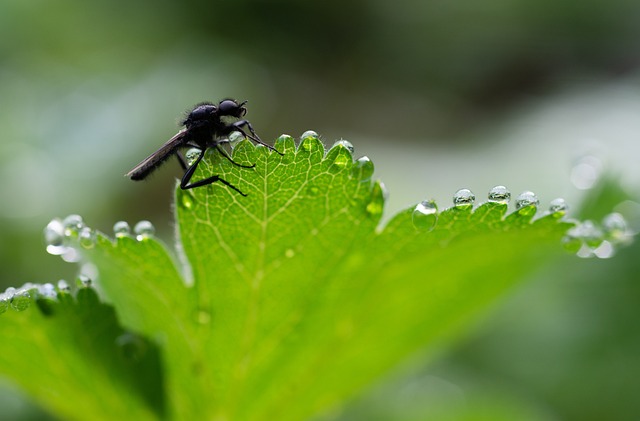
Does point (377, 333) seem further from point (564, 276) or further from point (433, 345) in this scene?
point (564, 276)

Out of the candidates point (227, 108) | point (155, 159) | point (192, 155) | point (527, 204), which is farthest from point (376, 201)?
point (155, 159)

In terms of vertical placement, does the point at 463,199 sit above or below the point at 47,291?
above

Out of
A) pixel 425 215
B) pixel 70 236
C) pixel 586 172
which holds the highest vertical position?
pixel 586 172

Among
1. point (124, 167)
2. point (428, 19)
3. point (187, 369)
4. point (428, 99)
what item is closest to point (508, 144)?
point (428, 99)

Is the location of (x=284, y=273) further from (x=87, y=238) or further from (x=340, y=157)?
(x=87, y=238)

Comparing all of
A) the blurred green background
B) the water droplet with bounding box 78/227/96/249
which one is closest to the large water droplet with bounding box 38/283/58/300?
the water droplet with bounding box 78/227/96/249
